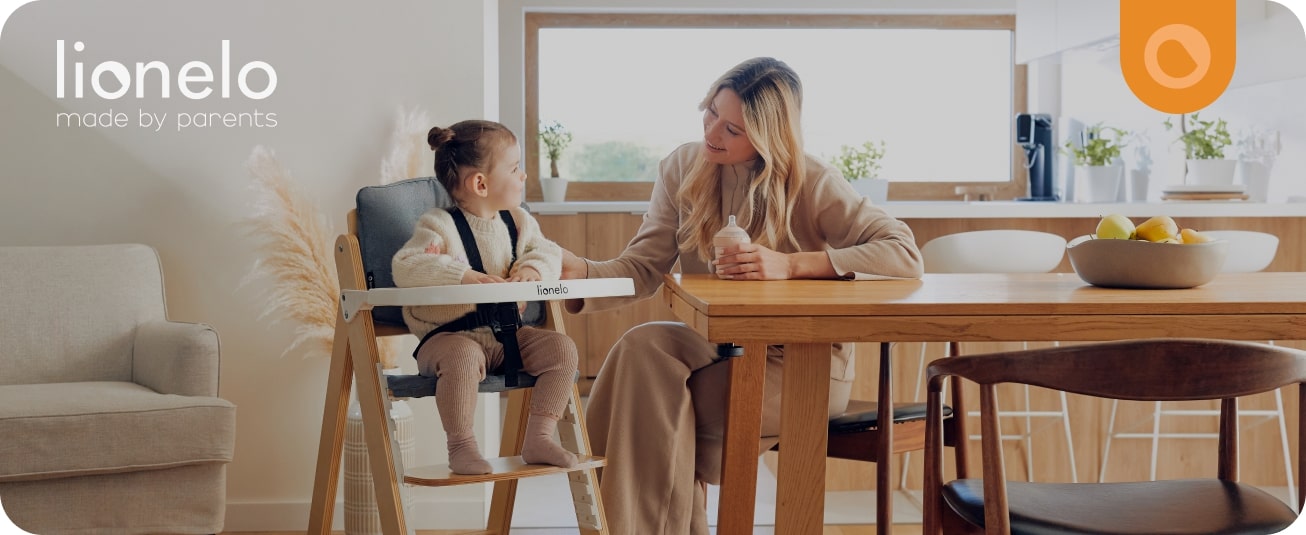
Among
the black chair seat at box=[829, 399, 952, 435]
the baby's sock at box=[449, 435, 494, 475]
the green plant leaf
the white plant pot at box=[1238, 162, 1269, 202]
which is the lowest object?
the baby's sock at box=[449, 435, 494, 475]

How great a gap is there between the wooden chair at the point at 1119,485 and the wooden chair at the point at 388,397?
0.73m

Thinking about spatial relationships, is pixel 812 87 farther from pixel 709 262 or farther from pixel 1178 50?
pixel 709 262

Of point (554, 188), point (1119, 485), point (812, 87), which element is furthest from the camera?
point (812, 87)

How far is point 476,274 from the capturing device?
2.05 m

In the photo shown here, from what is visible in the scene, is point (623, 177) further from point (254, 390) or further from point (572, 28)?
point (254, 390)

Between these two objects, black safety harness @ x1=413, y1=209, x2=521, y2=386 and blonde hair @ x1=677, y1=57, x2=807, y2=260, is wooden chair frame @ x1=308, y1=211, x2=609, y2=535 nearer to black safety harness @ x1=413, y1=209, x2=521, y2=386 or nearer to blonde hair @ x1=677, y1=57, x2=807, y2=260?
black safety harness @ x1=413, y1=209, x2=521, y2=386

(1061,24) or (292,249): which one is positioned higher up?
(1061,24)

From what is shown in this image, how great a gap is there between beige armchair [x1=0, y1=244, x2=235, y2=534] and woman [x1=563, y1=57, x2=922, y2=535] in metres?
1.02

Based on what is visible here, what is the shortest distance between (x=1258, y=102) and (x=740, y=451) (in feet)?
10.9

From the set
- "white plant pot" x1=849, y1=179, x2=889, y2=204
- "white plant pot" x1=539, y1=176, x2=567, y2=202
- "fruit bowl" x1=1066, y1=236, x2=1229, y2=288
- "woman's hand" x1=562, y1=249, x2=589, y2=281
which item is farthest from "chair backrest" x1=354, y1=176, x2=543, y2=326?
"white plant pot" x1=849, y1=179, x2=889, y2=204

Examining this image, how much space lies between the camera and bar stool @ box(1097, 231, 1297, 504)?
3279 millimetres

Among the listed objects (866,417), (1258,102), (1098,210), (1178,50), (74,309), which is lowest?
(866,417)

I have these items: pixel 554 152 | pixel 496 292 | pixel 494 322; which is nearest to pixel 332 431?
pixel 494 322

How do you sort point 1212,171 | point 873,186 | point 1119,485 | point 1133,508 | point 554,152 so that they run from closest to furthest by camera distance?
point 1133,508 → point 1119,485 → point 1212,171 → point 873,186 → point 554,152
